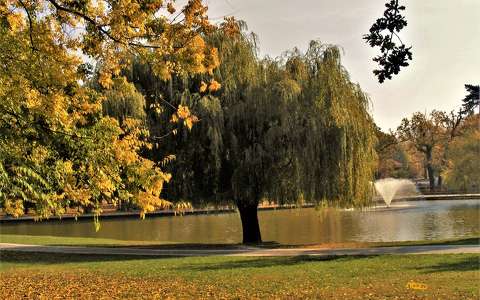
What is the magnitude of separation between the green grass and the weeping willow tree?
396 cm

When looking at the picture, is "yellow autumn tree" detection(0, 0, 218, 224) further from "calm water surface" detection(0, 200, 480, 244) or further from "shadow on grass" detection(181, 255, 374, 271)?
"calm water surface" detection(0, 200, 480, 244)

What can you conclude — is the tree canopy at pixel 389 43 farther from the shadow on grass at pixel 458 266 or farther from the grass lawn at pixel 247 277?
the shadow on grass at pixel 458 266

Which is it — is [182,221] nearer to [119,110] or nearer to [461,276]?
[119,110]

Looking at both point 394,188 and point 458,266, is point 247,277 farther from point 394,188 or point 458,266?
point 394,188

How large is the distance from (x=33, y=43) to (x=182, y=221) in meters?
33.9

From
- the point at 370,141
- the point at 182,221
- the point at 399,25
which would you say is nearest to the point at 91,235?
the point at 182,221

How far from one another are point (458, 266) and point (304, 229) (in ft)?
59.5

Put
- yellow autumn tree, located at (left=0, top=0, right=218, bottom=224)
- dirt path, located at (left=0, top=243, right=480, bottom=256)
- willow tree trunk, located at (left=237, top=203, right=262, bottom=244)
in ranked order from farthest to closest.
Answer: willow tree trunk, located at (left=237, top=203, right=262, bottom=244)
dirt path, located at (left=0, top=243, right=480, bottom=256)
yellow autumn tree, located at (left=0, top=0, right=218, bottom=224)

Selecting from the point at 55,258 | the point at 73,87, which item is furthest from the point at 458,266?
the point at 55,258

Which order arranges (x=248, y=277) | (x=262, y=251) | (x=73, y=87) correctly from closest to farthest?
(x=73, y=87) < (x=248, y=277) < (x=262, y=251)

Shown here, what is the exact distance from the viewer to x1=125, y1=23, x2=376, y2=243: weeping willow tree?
66.0 feet

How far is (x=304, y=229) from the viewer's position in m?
31.7

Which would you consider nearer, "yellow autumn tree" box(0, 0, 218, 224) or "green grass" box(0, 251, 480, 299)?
"yellow autumn tree" box(0, 0, 218, 224)

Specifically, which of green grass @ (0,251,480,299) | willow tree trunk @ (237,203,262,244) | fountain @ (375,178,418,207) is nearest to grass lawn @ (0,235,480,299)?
green grass @ (0,251,480,299)
